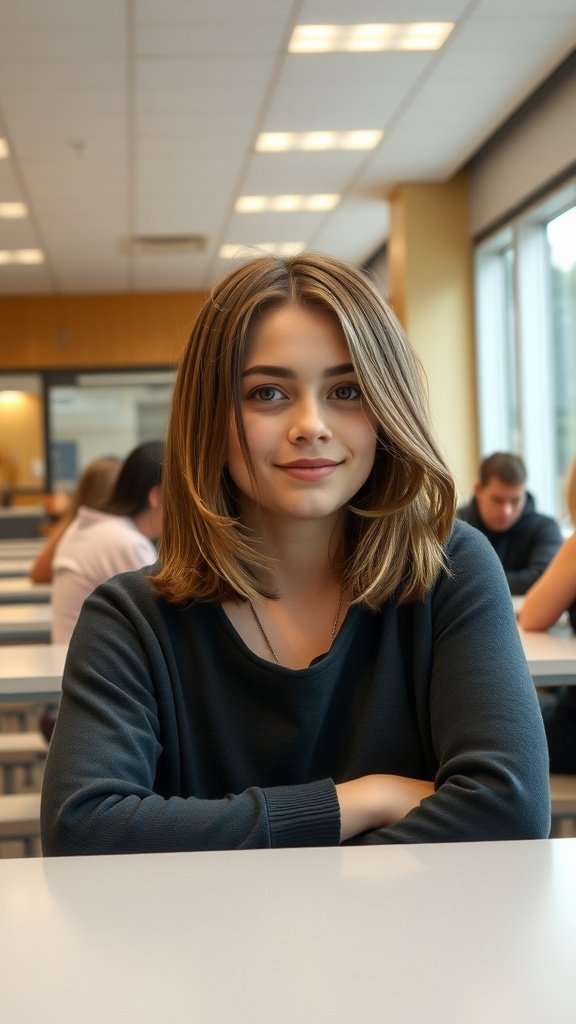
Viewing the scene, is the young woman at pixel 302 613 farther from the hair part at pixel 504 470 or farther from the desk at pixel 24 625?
the hair part at pixel 504 470

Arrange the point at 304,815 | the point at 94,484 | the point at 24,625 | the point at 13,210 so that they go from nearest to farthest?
the point at 304,815 < the point at 24,625 < the point at 94,484 < the point at 13,210

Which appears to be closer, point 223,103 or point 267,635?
point 267,635

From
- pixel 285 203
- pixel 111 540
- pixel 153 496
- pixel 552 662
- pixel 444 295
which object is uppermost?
pixel 285 203

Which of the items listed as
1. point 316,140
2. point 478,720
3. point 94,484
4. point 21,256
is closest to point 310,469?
point 478,720

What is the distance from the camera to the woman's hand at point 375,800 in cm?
114

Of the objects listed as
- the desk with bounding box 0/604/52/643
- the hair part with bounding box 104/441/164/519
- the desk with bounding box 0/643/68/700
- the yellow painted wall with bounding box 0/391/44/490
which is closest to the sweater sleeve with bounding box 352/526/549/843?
the desk with bounding box 0/643/68/700

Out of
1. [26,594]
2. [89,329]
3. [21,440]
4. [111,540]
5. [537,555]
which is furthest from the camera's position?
[21,440]

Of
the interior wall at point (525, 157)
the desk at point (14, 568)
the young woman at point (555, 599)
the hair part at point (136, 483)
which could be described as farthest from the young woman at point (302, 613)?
the interior wall at point (525, 157)

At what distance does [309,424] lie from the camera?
1.21 metres

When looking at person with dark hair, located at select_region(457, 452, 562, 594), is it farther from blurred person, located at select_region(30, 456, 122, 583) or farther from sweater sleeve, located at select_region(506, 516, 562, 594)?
blurred person, located at select_region(30, 456, 122, 583)

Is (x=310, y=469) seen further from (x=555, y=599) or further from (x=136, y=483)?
(x=136, y=483)

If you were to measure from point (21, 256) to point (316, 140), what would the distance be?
12.9ft

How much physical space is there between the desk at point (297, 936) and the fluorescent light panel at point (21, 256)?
909 centimetres

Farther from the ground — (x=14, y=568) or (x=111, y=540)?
(x=111, y=540)
